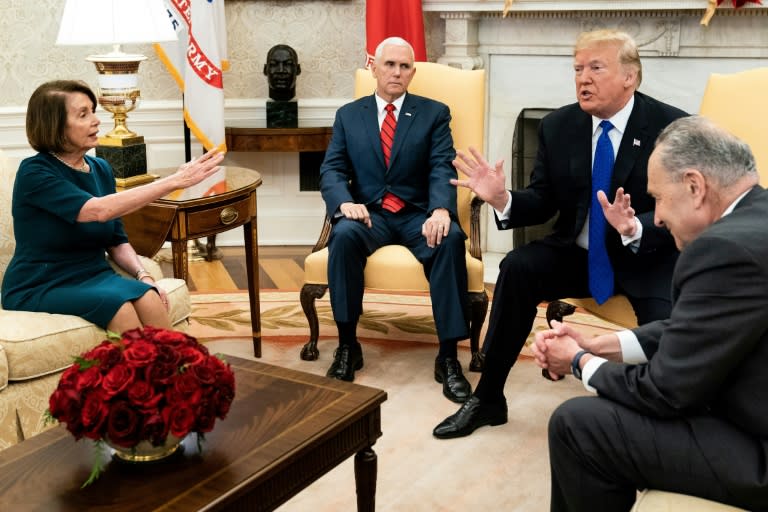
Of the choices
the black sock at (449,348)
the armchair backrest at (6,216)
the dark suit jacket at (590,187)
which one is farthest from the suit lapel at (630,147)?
the armchair backrest at (6,216)

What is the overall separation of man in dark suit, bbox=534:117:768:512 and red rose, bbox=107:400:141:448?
2.81ft

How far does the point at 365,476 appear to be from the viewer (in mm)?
2447

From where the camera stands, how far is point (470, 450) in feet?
10.2

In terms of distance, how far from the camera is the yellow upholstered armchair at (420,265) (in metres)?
3.64

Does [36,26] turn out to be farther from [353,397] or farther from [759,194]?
[759,194]

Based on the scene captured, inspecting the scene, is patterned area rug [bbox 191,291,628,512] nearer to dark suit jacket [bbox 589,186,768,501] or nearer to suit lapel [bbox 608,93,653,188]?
suit lapel [bbox 608,93,653,188]

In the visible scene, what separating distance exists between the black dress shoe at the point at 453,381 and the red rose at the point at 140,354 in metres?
1.76

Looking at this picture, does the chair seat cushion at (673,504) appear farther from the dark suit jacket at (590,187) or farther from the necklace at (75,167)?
the necklace at (75,167)

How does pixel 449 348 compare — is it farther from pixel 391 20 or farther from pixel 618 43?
pixel 391 20

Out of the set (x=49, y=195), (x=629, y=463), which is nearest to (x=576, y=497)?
(x=629, y=463)

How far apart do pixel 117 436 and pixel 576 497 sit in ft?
3.06

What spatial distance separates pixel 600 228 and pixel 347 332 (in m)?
1.08

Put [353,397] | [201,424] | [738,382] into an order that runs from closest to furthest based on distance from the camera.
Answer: [738,382] < [201,424] < [353,397]

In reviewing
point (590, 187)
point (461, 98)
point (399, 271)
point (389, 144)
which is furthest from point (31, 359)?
point (461, 98)
